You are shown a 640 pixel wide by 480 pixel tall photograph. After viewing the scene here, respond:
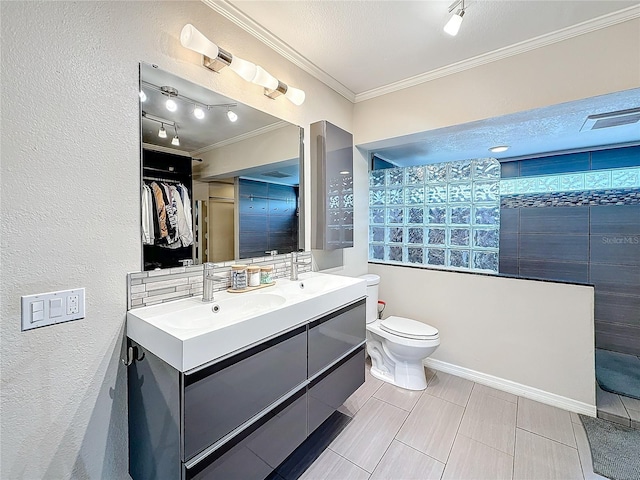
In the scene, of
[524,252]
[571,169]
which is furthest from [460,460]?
[571,169]

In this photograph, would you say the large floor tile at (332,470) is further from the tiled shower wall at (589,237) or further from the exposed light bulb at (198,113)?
the tiled shower wall at (589,237)

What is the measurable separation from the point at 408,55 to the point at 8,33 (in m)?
2.03

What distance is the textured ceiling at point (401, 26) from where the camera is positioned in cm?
151

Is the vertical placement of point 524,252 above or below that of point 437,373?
above

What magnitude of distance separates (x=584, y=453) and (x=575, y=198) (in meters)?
2.62

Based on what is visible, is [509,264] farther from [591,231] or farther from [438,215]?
[438,215]

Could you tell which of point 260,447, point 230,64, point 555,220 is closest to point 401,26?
point 230,64

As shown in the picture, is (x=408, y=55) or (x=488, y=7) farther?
(x=408, y=55)

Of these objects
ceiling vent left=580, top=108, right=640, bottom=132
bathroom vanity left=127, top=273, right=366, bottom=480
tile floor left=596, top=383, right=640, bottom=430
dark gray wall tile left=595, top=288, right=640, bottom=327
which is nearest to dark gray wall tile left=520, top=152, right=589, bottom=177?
ceiling vent left=580, top=108, right=640, bottom=132

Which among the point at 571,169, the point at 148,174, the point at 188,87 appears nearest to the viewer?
the point at 148,174

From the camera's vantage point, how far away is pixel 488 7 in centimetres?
152

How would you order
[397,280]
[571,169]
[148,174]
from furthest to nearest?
[571,169]
[397,280]
[148,174]

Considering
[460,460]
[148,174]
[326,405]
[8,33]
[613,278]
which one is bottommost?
[460,460]

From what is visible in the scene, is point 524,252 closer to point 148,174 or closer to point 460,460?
point 460,460
